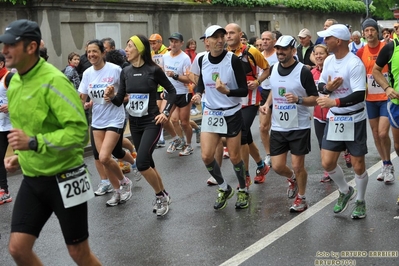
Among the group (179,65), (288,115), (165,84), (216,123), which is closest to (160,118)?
(165,84)

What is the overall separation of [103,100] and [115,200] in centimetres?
122

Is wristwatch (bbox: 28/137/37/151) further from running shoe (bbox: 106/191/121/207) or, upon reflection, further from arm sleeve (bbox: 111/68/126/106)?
running shoe (bbox: 106/191/121/207)

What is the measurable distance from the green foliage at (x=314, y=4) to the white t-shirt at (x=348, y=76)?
18.2 meters

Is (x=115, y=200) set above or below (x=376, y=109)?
below

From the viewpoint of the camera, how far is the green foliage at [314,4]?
27.1 metres

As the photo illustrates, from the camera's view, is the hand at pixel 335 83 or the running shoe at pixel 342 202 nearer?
the hand at pixel 335 83

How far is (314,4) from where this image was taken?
109ft

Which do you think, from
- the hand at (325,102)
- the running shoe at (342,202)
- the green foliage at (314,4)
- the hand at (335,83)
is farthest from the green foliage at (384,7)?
the hand at (325,102)

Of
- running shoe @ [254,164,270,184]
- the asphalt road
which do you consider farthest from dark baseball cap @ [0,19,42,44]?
running shoe @ [254,164,270,184]

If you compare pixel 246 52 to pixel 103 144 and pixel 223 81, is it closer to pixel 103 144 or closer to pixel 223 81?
pixel 223 81

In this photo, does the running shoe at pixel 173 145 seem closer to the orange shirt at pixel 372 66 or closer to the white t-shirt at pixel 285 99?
the orange shirt at pixel 372 66

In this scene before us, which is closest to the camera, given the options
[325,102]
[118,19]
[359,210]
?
[325,102]

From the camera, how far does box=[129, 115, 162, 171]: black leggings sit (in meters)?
8.28

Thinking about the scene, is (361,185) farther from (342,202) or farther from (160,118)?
(160,118)
